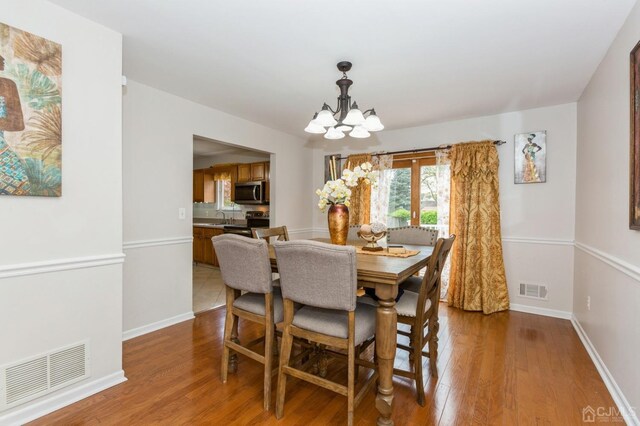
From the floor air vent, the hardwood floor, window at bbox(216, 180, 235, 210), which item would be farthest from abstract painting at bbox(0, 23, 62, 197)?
window at bbox(216, 180, 235, 210)

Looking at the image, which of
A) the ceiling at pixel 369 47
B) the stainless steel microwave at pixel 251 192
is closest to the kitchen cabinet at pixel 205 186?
the stainless steel microwave at pixel 251 192

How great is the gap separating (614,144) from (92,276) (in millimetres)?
3642

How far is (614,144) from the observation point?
2.12 meters

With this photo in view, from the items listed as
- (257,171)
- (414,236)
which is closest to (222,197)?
(257,171)

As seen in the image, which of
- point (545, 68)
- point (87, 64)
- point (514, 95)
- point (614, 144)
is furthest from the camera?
point (514, 95)

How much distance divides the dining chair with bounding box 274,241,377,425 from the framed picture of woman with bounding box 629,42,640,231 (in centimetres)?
158

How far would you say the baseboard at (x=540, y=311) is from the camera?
3.41 m

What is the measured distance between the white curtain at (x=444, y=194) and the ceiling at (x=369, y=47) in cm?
82

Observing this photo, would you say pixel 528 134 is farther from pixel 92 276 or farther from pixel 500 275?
pixel 92 276

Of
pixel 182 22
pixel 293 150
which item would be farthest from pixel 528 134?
pixel 182 22

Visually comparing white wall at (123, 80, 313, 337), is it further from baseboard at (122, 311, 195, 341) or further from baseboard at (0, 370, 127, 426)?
baseboard at (0, 370, 127, 426)

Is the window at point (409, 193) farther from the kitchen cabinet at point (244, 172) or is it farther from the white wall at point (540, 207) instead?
the kitchen cabinet at point (244, 172)

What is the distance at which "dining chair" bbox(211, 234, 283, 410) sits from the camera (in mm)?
1841

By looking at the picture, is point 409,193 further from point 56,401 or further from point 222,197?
point 222,197
